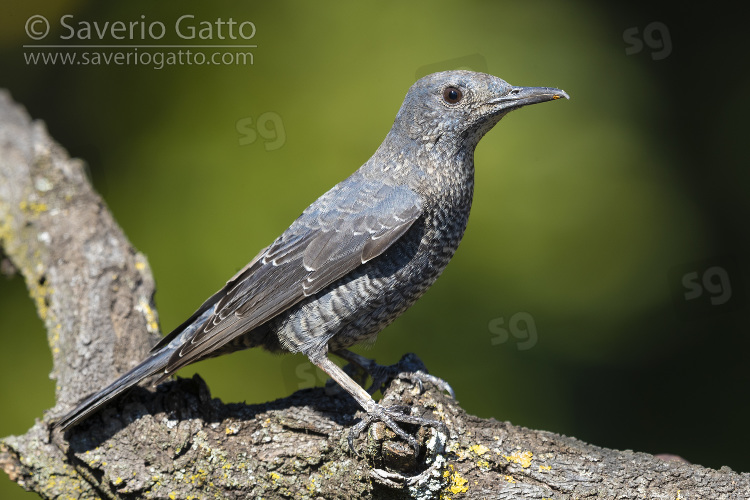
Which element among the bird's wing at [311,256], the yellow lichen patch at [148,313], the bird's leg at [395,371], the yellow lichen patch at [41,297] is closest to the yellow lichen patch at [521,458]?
the bird's leg at [395,371]

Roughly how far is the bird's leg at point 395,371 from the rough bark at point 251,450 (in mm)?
136

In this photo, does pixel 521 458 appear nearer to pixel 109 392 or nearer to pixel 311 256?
pixel 311 256

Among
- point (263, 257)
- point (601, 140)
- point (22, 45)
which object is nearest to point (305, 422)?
point (263, 257)

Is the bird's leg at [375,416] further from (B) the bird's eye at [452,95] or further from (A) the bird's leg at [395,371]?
(B) the bird's eye at [452,95]

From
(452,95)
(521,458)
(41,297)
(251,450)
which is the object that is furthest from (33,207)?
(521,458)

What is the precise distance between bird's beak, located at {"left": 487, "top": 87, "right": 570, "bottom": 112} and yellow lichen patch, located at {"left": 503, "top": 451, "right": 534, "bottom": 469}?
126 cm

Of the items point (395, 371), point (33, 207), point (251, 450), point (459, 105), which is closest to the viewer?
point (251, 450)

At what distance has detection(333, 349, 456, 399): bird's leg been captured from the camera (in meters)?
2.93

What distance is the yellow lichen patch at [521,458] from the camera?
257cm

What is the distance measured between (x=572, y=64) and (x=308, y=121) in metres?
1.57

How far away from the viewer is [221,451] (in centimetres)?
272

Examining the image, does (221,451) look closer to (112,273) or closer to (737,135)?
(112,273)

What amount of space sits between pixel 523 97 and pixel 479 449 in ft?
4.24

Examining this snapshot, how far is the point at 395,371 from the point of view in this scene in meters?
3.15
